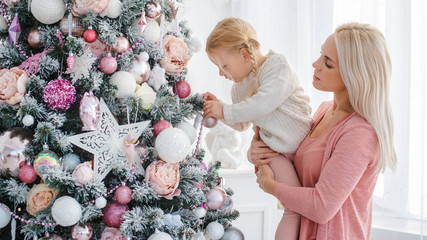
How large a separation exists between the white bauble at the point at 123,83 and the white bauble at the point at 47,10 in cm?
24

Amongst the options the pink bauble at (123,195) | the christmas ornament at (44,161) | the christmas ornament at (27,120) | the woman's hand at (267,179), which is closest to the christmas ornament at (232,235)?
the woman's hand at (267,179)

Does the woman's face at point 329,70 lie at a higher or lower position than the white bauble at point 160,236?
higher

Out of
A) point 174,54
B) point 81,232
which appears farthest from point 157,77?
point 81,232

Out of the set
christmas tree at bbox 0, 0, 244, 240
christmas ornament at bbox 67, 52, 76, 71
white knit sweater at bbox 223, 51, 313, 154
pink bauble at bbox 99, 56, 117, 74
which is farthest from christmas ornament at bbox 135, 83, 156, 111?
white knit sweater at bbox 223, 51, 313, 154

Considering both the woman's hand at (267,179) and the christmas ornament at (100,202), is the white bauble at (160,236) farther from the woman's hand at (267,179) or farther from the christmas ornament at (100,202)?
the woman's hand at (267,179)

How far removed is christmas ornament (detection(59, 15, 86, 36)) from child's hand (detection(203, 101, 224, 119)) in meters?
0.49

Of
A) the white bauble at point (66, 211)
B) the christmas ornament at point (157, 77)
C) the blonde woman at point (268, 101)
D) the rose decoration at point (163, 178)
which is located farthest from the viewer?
the blonde woman at point (268, 101)

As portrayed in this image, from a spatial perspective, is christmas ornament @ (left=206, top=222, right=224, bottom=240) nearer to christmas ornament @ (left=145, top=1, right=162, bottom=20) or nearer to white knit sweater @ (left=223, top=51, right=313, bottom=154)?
white knit sweater @ (left=223, top=51, right=313, bottom=154)

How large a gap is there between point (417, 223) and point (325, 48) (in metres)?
1.47

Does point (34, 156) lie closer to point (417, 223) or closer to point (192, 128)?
point (192, 128)

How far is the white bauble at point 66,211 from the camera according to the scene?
1.09m

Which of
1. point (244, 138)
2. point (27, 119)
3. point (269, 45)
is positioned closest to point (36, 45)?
point (27, 119)

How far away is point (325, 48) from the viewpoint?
1352 mm

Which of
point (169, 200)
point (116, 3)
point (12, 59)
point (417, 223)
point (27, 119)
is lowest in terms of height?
point (417, 223)
